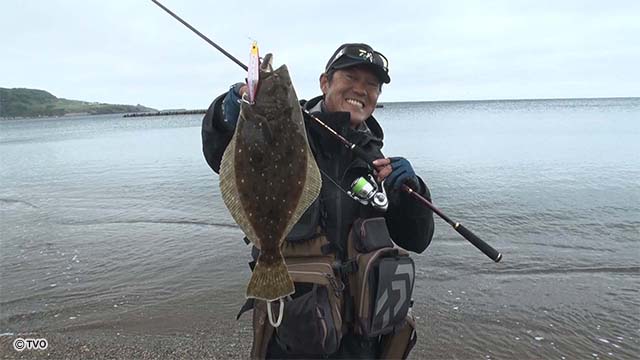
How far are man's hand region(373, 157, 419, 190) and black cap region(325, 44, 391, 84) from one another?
681mm

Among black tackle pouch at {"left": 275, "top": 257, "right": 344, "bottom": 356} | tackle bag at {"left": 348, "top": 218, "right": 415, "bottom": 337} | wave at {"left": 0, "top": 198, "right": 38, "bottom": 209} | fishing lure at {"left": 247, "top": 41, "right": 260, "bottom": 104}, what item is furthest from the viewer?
wave at {"left": 0, "top": 198, "right": 38, "bottom": 209}

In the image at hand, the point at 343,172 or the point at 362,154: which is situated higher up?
the point at 362,154

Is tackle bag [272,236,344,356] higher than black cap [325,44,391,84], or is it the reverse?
black cap [325,44,391,84]

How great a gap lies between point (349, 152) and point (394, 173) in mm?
376

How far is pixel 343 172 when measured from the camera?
316 centimetres

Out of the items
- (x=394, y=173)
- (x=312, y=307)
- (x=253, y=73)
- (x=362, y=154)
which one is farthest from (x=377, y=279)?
(x=253, y=73)

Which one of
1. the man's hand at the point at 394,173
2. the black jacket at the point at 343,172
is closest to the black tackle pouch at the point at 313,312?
the black jacket at the point at 343,172

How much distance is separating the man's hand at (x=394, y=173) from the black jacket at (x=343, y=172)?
0.10m

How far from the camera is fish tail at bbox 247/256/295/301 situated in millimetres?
2467

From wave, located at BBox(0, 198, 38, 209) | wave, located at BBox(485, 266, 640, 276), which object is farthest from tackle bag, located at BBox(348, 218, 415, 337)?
wave, located at BBox(0, 198, 38, 209)

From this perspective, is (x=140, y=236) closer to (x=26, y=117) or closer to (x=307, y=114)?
(x=307, y=114)

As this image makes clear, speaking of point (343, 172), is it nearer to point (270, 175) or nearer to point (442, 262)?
point (270, 175)

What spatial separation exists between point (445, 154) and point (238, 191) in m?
26.4

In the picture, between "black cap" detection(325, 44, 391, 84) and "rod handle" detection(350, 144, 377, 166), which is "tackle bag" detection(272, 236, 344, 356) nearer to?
"rod handle" detection(350, 144, 377, 166)
